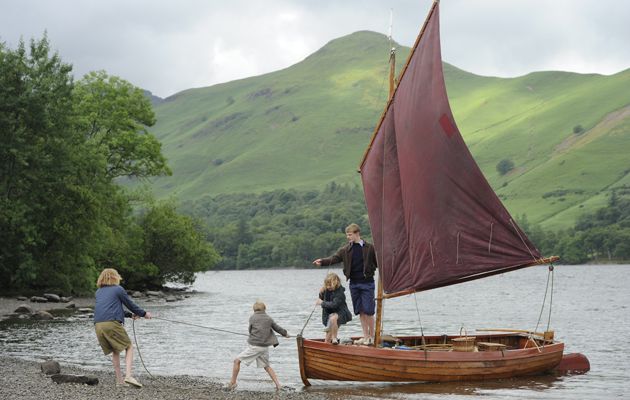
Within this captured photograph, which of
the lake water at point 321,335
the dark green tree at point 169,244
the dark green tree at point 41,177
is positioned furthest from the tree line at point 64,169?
the lake water at point 321,335

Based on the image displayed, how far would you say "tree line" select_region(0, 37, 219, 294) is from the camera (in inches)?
2018

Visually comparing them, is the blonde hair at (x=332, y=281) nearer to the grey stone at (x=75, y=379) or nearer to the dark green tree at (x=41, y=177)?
the grey stone at (x=75, y=379)

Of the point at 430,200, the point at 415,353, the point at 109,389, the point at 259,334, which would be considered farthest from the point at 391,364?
the point at 109,389

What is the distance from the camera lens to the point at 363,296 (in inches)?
905

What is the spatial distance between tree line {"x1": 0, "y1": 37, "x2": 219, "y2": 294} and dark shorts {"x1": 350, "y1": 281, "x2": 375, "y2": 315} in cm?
3299

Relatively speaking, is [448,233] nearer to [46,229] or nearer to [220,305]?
[46,229]

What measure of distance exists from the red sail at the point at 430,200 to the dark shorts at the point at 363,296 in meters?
0.86

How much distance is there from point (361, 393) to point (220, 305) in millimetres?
45651

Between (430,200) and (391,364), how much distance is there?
15.5 ft

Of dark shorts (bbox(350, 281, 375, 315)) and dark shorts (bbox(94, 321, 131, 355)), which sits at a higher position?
dark shorts (bbox(350, 281, 375, 315))

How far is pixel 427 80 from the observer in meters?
24.0

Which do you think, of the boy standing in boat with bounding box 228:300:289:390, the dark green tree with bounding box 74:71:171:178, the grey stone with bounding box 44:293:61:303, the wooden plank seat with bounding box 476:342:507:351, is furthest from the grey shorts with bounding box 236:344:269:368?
the dark green tree with bounding box 74:71:171:178

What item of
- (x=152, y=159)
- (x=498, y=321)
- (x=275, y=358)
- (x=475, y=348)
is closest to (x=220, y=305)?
(x=152, y=159)

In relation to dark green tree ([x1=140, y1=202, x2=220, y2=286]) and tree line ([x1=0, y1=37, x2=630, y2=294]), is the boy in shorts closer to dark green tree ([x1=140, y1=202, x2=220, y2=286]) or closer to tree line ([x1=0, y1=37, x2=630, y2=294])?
tree line ([x1=0, y1=37, x2=630, y2=294])
